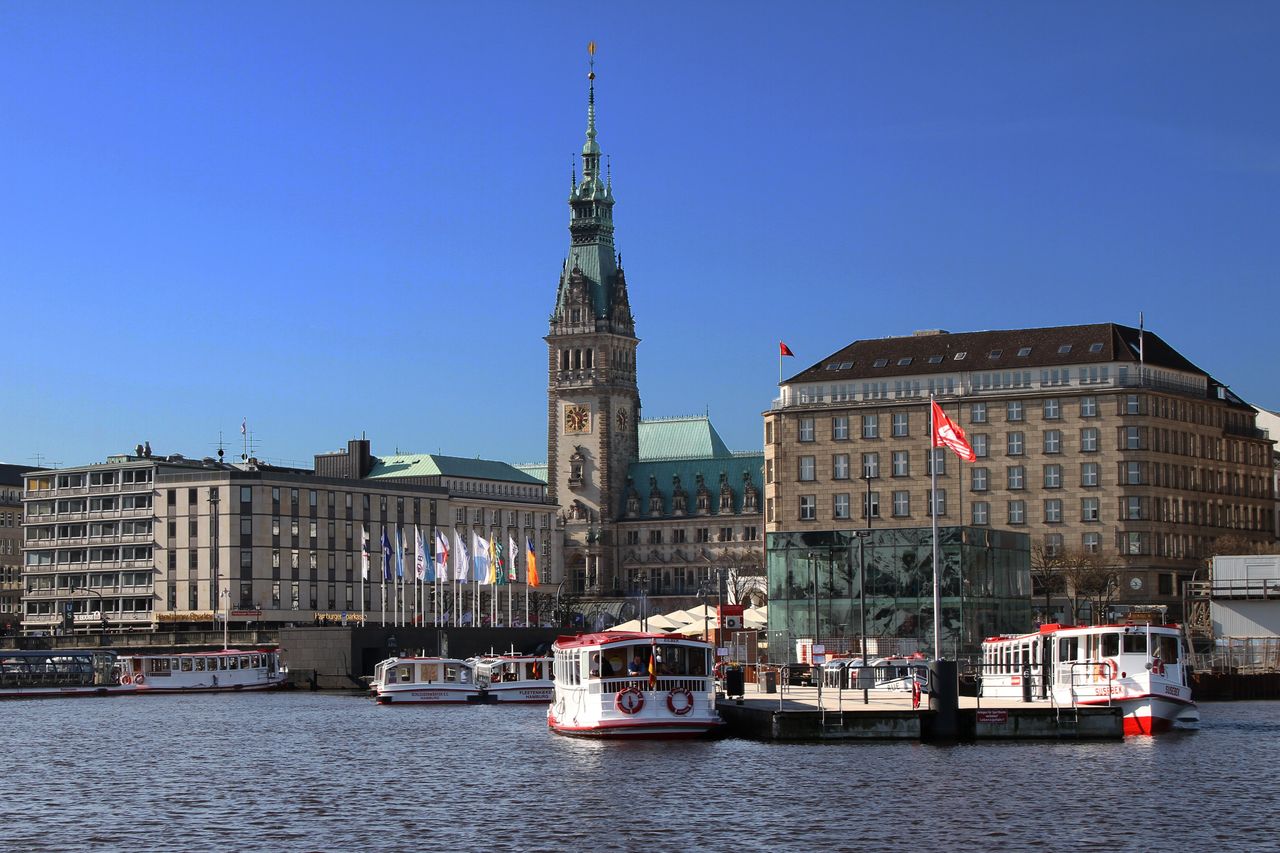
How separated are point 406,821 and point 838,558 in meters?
70.4

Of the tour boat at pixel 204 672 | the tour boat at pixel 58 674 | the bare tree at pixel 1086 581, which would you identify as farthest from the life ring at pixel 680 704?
the tour boat at pixel 58 674

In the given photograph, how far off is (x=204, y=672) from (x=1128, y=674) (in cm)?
10794

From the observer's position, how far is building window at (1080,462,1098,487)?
193875 millimetres

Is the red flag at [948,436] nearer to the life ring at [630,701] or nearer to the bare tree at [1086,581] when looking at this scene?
the life ring at [630,701]

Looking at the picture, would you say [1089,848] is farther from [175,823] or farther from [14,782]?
[14,782]

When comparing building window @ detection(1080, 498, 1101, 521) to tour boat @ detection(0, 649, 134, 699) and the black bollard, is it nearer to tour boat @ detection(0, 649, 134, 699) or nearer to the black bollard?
tour boat @ detection(0, 649, 134, 699)

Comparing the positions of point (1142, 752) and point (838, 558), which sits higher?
point (838, 558)

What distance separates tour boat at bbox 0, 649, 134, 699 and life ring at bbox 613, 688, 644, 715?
9442cm

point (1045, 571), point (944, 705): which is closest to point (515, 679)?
point (1045, 571)

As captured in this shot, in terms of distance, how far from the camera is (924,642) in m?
130

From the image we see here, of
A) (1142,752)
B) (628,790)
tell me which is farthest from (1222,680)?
(628,790)

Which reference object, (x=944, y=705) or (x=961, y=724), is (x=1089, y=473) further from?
(x=944, y=705)

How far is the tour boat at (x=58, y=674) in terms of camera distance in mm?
175250

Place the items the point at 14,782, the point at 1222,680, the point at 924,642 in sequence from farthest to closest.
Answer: the point at 1222,680 → the point at 924,642 → the point at 14,782
